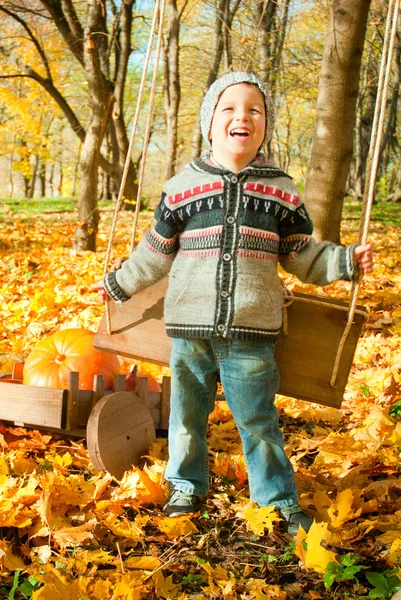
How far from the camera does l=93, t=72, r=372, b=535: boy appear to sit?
2275 mm

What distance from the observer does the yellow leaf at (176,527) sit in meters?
2.38

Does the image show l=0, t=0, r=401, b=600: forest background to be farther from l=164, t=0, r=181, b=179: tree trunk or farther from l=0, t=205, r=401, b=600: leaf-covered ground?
l=164, t=0, r=181, b=179: tree trunk

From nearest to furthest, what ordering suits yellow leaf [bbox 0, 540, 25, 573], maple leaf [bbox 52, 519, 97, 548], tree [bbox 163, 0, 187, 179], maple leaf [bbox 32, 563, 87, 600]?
maple leaf [bbox 32, 563, 87, 600]
yellow leaf [bbox 0, 540, 25, 573]
maple leaf [bbox 52, 519, 97, 548]
tree [bbox 163, 0, 187, 179]

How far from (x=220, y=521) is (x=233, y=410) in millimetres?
476

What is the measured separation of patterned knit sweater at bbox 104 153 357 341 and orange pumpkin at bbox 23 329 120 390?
107 centimetres

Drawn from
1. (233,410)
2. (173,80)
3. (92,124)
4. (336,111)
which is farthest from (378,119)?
(173,80)

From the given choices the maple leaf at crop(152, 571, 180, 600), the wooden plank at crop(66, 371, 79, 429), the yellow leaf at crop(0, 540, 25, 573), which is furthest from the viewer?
the wooden plank at crop(66, 371, 79, 429)

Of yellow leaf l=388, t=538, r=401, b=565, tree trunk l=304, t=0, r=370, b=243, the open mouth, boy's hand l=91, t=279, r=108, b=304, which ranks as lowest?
yellow leaf l=388, t=538, r=401, b=565

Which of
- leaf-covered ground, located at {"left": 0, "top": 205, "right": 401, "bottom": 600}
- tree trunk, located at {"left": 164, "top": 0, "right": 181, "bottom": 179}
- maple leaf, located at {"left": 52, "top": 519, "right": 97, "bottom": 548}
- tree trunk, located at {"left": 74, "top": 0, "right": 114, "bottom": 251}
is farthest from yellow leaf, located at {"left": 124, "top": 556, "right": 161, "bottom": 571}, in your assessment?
tree trunk, located at {"left": 164, "top": 0, "right": 181, "bottom": 179}

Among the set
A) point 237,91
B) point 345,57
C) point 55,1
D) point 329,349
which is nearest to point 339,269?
point 329,349

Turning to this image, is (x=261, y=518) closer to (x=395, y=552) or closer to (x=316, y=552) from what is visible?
(x=316, y=552)

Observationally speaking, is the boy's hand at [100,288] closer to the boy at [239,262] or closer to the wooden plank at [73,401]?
the boy at [239,262]

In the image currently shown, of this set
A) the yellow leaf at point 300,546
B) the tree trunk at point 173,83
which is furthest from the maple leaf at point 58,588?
the tree trunk at point 173,83

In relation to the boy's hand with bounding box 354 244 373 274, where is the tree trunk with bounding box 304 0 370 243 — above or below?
above
